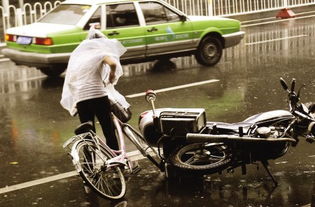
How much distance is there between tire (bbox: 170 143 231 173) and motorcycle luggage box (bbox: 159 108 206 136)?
21 cm

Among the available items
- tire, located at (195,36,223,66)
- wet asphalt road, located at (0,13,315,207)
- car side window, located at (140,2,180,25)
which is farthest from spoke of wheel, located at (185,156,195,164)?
tire, located at (195,36,223,66)

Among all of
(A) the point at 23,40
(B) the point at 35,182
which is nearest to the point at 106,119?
(B) the point at 35,182

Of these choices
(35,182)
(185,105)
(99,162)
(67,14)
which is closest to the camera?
(99,162)

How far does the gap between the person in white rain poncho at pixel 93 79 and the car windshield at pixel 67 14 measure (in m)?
6.39

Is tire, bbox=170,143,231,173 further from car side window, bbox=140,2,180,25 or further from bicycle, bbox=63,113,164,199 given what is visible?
car side window, bbox=140,2,180,25

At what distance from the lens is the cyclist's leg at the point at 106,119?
309 inches

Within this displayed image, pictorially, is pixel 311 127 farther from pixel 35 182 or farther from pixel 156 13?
pixel 156 13

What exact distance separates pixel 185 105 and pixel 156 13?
3496 millimetres

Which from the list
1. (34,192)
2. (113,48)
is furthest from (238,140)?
(34,192)

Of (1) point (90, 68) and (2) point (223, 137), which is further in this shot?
(1) point (90, 68)

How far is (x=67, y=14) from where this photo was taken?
572 inches

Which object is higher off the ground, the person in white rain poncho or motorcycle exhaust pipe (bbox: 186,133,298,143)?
the person in white rain poncho

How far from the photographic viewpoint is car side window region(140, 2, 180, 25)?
48.3 ft

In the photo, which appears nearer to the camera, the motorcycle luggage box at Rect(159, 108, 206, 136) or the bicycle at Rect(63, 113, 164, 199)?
the bicycle at Rect(63, 113, 164, 199)
